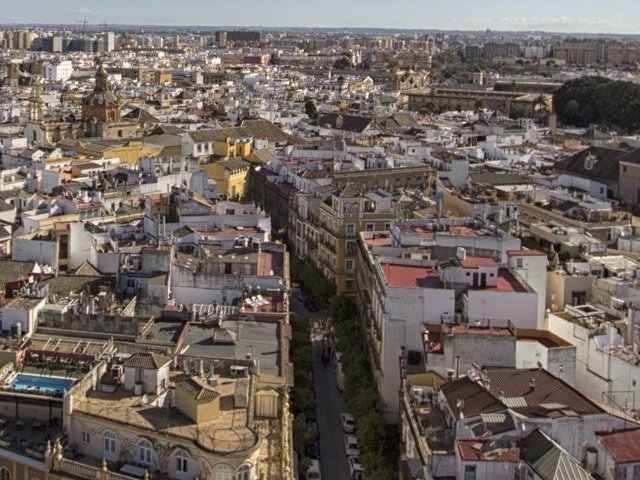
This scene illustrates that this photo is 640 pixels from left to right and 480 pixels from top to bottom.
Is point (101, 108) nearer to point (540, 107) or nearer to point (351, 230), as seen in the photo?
point (351, 230)

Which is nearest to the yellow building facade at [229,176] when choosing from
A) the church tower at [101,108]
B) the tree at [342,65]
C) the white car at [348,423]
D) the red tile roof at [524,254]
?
the church tower at [101,108]

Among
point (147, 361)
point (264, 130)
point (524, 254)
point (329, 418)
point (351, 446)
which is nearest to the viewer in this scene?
point (147, 361)

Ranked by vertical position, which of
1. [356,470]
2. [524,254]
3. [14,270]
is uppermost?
[524,254]

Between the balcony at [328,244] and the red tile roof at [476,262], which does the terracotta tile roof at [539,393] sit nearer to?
the red tile roof at [476,262]

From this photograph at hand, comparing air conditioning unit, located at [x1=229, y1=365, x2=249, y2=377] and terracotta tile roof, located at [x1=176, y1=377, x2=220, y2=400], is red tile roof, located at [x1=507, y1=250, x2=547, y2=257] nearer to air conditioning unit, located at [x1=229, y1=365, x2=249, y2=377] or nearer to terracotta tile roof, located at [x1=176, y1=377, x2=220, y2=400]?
air conditioning unit, located at [x1=229, y1=365, x2=249, y2=377]

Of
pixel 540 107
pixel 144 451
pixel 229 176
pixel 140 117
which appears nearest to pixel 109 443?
pixel 144 451

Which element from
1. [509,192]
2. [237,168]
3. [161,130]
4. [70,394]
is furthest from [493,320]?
[161,130]
